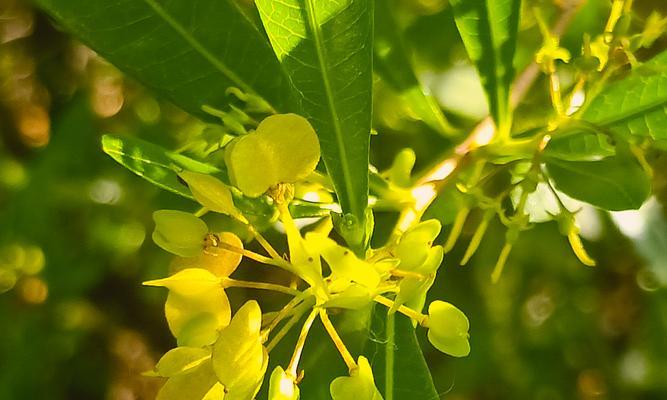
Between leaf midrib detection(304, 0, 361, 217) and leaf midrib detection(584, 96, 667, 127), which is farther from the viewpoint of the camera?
leaf midrib detection(584, 96, 667, 127)

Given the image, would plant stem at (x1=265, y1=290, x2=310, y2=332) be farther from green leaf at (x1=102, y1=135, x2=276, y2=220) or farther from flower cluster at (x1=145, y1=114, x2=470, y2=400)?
green leaf at (x1=102, y1=135, x2=276, y2=220)

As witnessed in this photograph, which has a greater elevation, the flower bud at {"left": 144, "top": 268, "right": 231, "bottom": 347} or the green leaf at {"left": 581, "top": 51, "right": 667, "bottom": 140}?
the green leaf at {"left": 581, "top": 51, "right": 667, "bottom": 140}

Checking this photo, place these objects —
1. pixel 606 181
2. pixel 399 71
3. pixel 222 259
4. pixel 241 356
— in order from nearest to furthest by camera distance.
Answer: pixel 241 356, pixel 222 259, pixel 606 181, pixel 399 71

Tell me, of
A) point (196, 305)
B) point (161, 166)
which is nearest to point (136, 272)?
point (161, 166)

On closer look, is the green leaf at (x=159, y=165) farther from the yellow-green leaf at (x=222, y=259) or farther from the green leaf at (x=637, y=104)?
the green leaf at (x=637, y=104)

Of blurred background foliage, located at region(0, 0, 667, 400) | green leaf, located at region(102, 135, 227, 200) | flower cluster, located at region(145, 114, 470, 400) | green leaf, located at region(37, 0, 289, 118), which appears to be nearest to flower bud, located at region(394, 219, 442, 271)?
flower cluster, located at region(145, 114, 470, 400)

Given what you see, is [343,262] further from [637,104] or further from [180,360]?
[637,104]
